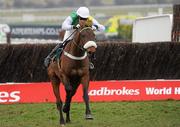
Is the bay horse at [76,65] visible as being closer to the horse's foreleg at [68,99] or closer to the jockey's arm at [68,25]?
the horse's foreleg at [68,99]

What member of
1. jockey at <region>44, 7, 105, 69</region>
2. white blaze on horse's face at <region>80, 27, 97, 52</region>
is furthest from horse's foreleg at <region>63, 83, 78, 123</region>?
white blaze on horse's face at <region>80, 27, 97, 52</region>

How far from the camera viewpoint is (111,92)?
15320 mm

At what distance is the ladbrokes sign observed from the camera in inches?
601

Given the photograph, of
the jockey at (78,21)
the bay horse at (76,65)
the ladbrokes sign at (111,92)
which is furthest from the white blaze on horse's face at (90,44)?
the ladbrokes sign at (111,92)

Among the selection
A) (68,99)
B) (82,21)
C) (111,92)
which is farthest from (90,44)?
(111,92)

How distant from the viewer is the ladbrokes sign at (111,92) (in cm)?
1526

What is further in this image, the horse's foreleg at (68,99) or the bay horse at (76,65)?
the horse's foreleg at (68,99)

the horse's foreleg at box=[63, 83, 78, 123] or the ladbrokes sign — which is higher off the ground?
the horse's foreleg at box=[63, 83, 78, 123]

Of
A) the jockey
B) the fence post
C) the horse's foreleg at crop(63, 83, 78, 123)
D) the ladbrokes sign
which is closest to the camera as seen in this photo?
the jockey

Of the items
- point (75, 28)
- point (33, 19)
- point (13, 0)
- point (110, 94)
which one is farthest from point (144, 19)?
point (13, 0)

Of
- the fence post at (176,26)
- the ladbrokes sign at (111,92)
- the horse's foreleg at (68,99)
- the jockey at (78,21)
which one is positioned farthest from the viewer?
the fence post at (176,26)

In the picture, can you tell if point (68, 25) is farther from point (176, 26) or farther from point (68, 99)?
point (176, 26)

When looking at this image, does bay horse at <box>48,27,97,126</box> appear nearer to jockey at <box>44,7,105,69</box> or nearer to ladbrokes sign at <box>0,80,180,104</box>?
jockey at <box>44,7,105,69</box>

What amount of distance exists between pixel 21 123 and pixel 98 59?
285 inches
